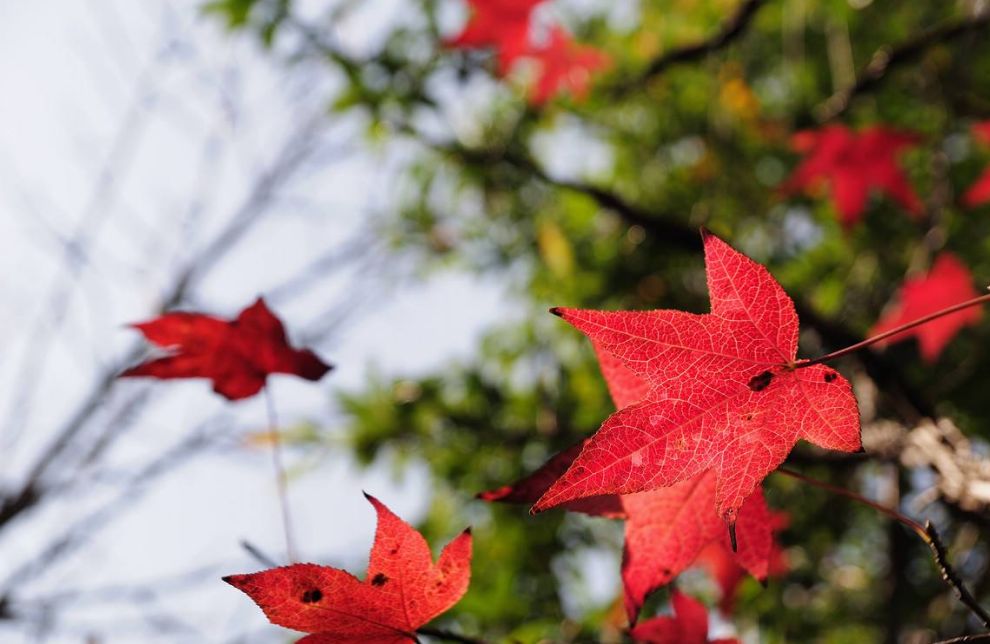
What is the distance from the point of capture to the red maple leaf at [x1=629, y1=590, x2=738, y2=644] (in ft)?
3.62

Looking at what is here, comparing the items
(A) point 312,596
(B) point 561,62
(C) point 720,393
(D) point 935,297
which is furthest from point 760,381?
(B) point 561,62

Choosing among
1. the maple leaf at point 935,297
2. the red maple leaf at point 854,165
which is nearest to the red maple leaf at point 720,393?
the maple leaf at point 935,297

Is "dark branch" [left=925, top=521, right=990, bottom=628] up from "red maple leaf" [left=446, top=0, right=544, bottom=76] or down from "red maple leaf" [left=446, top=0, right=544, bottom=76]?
down

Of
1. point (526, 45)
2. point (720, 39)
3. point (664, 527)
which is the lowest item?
point (664, 527)

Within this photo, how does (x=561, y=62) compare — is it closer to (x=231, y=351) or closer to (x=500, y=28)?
(x=500, y=28)

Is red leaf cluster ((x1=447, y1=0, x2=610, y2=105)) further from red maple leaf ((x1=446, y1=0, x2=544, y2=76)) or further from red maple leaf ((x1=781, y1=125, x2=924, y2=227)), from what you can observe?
red maple leaf ((x1=781, y1=125, x2=924, y2=227))

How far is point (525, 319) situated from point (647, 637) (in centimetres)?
300

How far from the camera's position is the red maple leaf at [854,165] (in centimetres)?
287

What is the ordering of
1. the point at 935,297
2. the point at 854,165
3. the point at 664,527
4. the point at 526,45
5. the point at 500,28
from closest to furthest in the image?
the point at 664,527 < the point at 935,297 < the point at 854,165 < the point at 500,28 < the point at 526,45

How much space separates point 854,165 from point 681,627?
2.43m

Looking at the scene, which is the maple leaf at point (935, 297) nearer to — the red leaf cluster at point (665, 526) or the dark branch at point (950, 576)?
the red leaf cluster at point (665, 526)

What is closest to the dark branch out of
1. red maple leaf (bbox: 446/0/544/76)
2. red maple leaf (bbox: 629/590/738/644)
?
red maple leaf (bbox: 629/590/738/644)

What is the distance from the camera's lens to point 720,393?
0.86m

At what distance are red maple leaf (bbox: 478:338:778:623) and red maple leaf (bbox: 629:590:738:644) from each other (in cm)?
13
